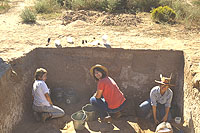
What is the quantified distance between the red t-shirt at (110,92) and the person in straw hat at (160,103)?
2.30 ft

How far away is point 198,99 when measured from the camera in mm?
4035

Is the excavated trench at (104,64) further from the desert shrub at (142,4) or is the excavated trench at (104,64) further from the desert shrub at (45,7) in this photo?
the desert shrub at (45,7)

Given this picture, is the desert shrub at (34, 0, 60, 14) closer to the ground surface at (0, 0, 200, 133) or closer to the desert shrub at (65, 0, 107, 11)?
the desert shrub at (65, 0, 107, 11)

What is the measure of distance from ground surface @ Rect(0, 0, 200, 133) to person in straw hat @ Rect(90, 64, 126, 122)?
1.23 feet

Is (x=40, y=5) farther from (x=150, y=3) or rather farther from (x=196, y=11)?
(x=196, y=11)

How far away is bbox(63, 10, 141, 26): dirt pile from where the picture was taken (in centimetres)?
782

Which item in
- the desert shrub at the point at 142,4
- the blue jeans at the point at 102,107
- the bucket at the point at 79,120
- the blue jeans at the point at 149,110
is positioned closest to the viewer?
the bucket at the point at 79,120

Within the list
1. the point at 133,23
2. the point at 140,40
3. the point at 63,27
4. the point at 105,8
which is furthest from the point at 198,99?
the point at 105,8

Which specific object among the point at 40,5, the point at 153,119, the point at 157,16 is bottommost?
the point at 153,119

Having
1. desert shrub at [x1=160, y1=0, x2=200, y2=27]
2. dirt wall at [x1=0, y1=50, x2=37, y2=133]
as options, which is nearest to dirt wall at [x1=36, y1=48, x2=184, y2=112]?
dirt wall at [x1=0, y1=50, x2=37, y2=133]

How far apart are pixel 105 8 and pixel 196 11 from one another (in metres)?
3.61

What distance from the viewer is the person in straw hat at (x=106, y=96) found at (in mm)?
4422

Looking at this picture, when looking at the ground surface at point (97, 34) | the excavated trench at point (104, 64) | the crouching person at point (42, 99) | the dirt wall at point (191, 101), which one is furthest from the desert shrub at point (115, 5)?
the crouching person at point (42, 99)

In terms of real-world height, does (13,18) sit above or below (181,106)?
above
